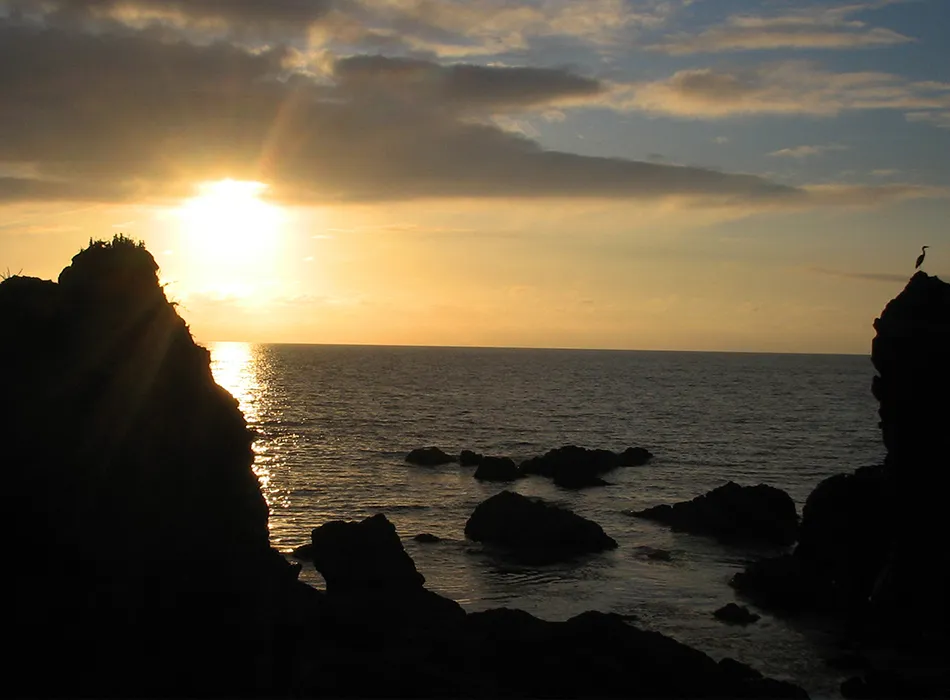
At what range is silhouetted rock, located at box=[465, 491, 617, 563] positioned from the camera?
4444 centimetres

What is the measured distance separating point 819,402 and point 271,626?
15625 cm

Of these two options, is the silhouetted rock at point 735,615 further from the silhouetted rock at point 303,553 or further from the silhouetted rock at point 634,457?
the silhouetted rock at point 634,457

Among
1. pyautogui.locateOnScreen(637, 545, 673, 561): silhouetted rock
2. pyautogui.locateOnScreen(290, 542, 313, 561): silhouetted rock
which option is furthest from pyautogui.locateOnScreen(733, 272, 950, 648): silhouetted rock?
pyautogui.locateOnScreen(290, 542, 313, 561): silhouetted rock

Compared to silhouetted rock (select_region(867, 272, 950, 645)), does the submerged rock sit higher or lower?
lower

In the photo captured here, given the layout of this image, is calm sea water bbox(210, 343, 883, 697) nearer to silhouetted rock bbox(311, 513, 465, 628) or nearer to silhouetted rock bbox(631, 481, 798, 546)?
silhouetted rock bbox(631, 481, 798, 546)

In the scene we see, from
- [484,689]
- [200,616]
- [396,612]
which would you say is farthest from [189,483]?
[396,612]

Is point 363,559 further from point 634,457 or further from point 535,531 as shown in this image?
point 634,457

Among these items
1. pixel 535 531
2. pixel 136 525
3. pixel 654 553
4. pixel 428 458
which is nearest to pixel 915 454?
pixel 654 553

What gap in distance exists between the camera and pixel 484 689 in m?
19.9

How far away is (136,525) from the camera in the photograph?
16.2m

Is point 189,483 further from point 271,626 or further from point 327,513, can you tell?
point 327,513

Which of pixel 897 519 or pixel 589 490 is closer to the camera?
pixel 897 519

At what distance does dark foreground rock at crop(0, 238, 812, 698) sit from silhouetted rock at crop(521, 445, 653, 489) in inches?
1923

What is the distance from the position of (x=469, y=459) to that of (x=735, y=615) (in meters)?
46.5
